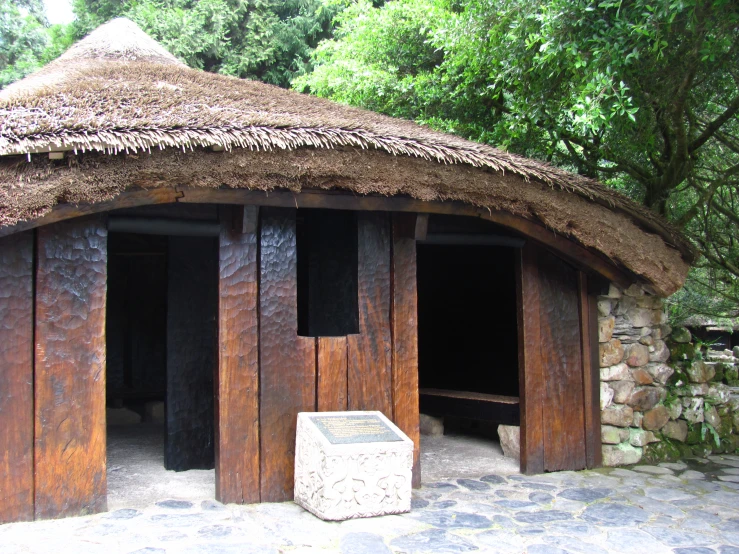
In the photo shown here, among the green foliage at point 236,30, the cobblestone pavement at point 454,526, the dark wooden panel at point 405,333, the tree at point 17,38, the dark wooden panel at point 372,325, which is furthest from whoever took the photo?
the tree at point 17,38

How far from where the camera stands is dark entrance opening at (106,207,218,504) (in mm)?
5125

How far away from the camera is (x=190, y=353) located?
5.21 m

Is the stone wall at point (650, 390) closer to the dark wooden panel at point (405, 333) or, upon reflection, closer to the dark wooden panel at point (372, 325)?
the dark wooden panel at point (405, 333)

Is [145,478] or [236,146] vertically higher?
[236,146]

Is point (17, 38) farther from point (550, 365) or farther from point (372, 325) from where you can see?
point (550, 365)

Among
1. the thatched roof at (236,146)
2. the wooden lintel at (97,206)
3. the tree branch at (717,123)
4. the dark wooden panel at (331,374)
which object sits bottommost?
the dark wooden panel at (331,374)

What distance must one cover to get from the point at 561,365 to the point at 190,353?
9.74 ft

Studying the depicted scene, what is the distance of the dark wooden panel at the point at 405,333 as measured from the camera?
15.8 feet

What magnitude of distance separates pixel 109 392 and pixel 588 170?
6187 mm

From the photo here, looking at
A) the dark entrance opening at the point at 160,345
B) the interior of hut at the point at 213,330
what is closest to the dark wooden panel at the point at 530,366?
the interior of hut at the point at 213,330

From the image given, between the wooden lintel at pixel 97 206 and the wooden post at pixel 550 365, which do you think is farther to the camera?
the wooden post at pixel 550 365

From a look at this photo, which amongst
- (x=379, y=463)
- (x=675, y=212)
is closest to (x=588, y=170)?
(x=675, y=212)

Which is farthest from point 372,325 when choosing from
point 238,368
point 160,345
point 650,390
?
point 160,345

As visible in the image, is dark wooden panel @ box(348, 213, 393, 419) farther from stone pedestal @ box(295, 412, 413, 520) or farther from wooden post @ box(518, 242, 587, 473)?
wooden post @ box(518, 242, 587, 473)
